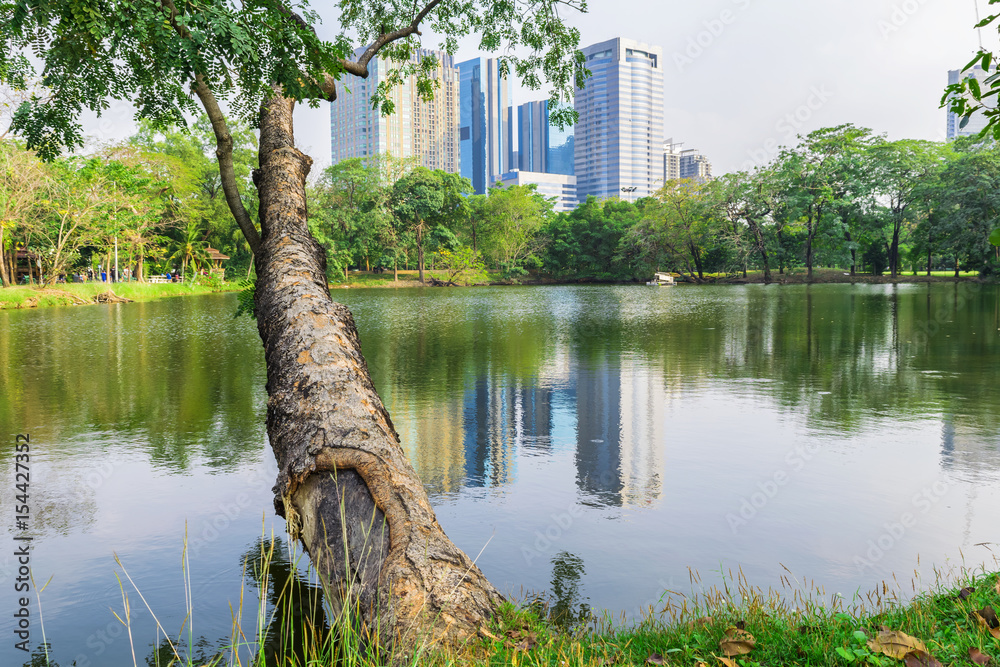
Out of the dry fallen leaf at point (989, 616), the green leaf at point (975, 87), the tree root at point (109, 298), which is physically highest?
the green leaf at point (975, 87)

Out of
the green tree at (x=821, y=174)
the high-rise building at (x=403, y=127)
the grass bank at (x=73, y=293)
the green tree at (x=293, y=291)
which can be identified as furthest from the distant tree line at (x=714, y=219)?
the high-rise building at (x=403, y=127)

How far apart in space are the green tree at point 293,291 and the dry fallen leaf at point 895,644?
4.53 feet

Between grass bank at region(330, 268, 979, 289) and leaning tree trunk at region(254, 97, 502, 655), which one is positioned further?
grass bank at region(330, 268, 979, 289)

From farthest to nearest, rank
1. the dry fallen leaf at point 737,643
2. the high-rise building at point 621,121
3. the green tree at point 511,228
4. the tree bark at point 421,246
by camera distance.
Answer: the high-rise building at point 621,121 → the green tree at point 511,228 → the tree bark at point 421,246 → the dry fallen leaf at point 737,643

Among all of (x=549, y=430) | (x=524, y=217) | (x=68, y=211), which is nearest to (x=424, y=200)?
(x=524, y=217)

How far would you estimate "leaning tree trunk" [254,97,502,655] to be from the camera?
2.52 metres

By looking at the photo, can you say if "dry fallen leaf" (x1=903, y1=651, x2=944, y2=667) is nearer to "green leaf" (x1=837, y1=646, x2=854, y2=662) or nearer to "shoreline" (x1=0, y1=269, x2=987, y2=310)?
"green leaf" (x1=837, y1=646, x2=854, y2=662)

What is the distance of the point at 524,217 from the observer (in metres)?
60.2

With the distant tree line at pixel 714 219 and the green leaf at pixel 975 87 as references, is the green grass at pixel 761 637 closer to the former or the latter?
the green leaf at pixel 975 87

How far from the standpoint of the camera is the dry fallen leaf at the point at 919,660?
2.08 metres

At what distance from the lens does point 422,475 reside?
17.6 ft

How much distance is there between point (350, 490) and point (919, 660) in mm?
2291

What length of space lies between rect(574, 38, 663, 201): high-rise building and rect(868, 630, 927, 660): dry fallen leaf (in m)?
122

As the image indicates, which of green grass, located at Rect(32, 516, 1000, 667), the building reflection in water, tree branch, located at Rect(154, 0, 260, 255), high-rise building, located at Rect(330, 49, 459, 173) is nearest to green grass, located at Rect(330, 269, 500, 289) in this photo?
the building reflection in water
